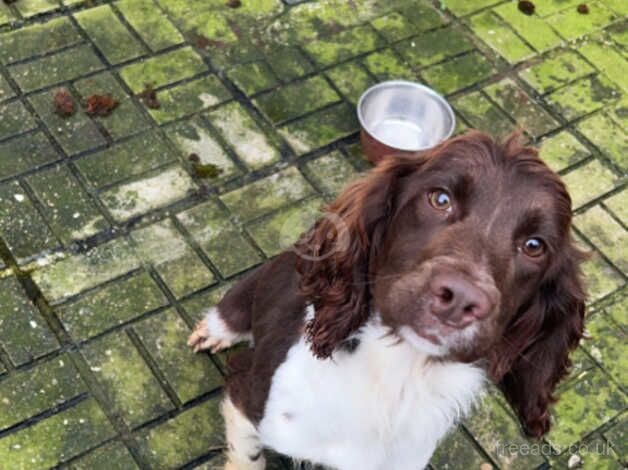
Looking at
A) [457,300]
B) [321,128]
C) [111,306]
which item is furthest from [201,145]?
[457,300]

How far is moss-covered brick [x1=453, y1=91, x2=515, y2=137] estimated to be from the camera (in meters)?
5.55

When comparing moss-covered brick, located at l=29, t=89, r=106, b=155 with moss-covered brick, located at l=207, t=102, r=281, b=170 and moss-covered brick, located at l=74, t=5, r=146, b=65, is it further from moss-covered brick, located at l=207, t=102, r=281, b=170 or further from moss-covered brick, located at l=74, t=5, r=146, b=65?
moss-covered brick, located at l=207, t=102, r=281, b=170

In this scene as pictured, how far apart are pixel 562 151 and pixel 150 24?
2769mm

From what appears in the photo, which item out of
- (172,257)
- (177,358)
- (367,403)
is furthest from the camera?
(172,257)

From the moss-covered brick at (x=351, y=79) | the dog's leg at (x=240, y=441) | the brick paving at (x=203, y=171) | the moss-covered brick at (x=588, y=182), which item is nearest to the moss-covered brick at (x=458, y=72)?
the brick paving at (x=203, y=171)

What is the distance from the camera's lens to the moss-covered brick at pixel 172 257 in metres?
Answer: 4.50

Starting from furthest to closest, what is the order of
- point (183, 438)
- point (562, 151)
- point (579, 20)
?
point (579, 20), point (562, 151), point (183, 438)

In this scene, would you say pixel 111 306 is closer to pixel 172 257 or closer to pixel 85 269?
pixel 85 269

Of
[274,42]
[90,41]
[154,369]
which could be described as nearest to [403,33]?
[274,42]

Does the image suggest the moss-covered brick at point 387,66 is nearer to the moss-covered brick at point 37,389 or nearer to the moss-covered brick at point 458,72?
the moss-covered brick at point 458,72

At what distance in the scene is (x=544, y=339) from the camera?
310cm

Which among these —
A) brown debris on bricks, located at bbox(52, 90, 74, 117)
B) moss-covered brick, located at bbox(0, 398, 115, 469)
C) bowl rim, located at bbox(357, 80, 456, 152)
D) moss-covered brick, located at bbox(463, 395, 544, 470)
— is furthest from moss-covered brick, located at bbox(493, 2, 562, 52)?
moss-covered brick, located at bbox(0, 398, 115, 469)

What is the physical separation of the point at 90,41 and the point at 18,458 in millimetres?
2737

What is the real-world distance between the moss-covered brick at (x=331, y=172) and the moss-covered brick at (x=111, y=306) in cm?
119
